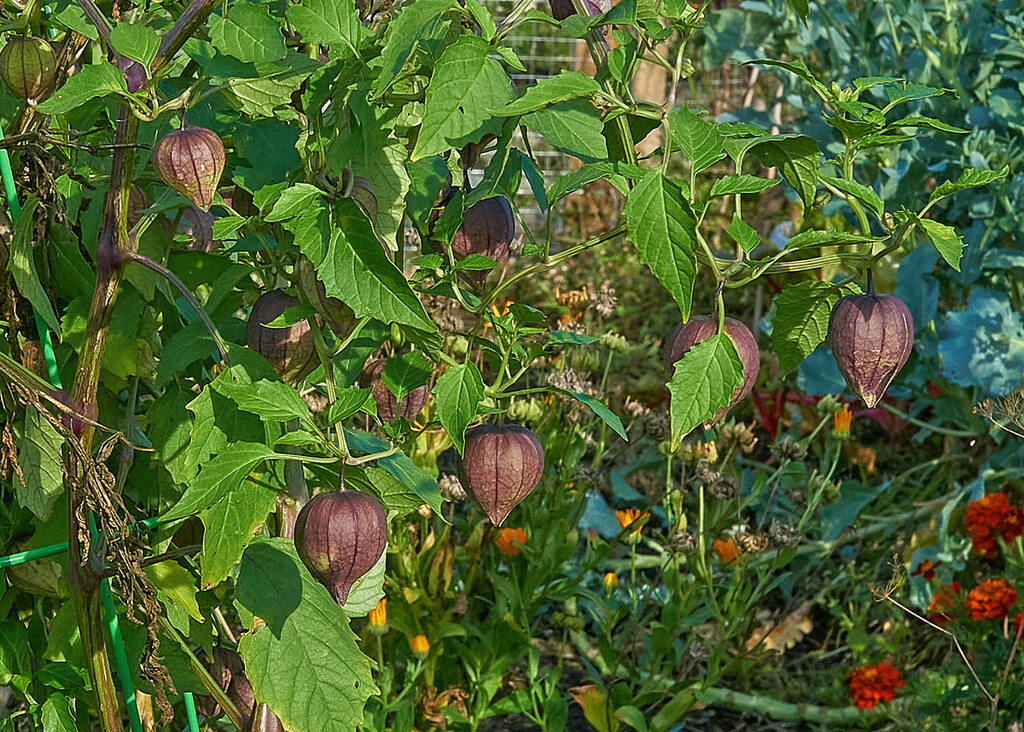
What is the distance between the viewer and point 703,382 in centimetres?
62

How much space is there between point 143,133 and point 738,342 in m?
0.43

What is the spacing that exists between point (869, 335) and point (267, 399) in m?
0.38

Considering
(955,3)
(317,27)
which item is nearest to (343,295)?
(317,27)

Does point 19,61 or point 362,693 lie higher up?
point 19,61

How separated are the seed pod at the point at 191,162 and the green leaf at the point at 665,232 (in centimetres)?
24

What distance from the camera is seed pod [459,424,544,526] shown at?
716mm

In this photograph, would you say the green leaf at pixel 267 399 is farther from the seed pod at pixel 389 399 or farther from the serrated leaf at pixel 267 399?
the seed pod at pixel 389 399

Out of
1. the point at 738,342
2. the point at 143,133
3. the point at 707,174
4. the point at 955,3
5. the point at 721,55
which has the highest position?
the point at 143,133

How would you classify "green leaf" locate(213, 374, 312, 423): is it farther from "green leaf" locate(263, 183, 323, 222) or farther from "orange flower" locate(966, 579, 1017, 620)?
"orange flower" locate(966, 579, 1017, 620)

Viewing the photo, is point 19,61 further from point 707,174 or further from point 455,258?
point 707,174

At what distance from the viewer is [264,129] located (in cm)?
72

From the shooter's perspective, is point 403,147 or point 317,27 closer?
point 317,27

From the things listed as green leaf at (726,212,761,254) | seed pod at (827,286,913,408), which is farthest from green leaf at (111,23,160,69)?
seed pod at (827,286,913,408)

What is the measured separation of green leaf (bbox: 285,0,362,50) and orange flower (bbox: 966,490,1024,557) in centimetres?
155
